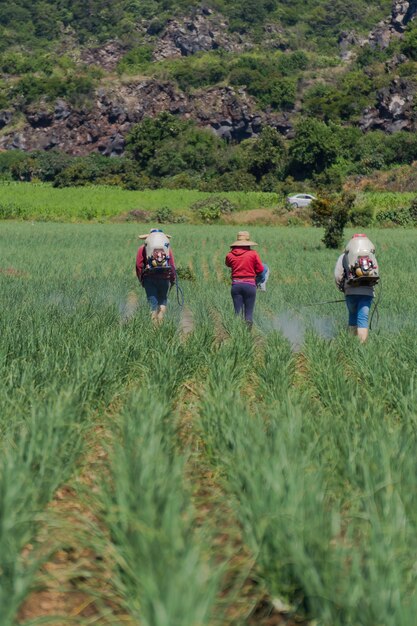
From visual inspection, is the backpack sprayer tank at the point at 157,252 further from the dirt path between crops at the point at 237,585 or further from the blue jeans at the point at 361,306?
the dirt path between crops at the point at 237,585

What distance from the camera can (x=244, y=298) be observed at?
908 cm

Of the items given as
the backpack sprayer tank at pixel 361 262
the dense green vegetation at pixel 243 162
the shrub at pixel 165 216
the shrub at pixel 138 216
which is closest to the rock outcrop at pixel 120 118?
the dense green vegetation at pixel 243 162

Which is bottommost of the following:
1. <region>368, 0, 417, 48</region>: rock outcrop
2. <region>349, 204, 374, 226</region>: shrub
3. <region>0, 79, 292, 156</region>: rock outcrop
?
<region>349, 204, 374, 226</region>: shrub

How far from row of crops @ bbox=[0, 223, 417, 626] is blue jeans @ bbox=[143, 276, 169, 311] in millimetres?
2451

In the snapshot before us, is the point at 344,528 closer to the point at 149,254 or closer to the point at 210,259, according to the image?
the point at 149,254

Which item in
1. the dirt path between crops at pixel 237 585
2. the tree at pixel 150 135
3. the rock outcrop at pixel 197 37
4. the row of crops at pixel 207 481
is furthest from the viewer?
the rock outcrop at pixel 197 37

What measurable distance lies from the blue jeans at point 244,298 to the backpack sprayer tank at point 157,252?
2.83ft

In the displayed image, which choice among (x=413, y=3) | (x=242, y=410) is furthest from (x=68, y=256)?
(x=413, y=3)

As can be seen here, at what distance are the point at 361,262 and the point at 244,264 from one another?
1638mm

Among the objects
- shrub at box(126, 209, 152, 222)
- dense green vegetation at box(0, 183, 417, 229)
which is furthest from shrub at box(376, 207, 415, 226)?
shrub at box(126, 209, 152, 222)

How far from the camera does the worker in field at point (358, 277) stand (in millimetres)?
7703

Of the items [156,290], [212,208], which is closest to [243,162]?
[212,208]

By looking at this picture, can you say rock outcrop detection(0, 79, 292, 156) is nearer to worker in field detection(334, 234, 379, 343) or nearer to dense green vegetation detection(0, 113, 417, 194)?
dense green vegetation detection(0, 113, 417, 194)

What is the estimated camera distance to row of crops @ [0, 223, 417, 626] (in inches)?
81.9
